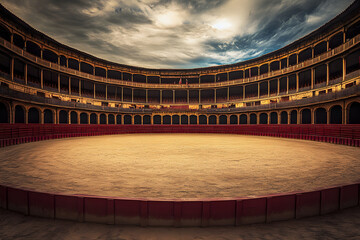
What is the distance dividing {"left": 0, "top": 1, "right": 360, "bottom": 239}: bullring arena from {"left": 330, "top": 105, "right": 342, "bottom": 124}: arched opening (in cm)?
13

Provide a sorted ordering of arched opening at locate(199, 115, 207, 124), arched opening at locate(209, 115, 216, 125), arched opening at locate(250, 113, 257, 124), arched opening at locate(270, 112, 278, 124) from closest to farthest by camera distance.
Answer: arched opening at locate(270, 112, 278, 124) → arched opening at locate(250, 113, 257, 124) → arched opening at locate(209, 115, 216, 125) → arched opening at locate(199, 115, 207, 124)

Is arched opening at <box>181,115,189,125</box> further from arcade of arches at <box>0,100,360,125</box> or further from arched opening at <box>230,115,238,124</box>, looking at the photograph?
arched opening at <box>230,115,238,124</box>

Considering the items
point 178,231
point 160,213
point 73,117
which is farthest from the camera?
point 73,117

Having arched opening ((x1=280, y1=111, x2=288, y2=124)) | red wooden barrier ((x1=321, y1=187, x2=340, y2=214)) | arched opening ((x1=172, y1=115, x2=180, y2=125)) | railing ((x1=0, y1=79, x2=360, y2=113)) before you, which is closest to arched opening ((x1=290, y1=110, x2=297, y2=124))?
arched opening ((x1=280, y1=111, x2=288, y2=124))

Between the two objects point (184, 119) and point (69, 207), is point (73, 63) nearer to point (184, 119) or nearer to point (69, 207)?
point (184, 119)

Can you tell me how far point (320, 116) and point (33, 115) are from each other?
135 ft

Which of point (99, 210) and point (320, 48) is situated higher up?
point (320, 48)

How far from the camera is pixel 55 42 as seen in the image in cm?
3005

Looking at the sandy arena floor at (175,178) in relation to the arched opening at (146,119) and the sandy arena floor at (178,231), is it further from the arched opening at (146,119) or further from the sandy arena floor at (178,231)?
the arched opening at (146,119)

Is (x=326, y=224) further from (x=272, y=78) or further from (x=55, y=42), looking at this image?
(x=55, y=42)

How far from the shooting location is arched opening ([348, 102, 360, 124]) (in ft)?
68.4

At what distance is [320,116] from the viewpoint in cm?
2612

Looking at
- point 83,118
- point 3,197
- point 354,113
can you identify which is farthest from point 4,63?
point 354,113

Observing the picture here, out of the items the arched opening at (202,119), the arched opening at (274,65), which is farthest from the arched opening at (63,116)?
the arched opening at (274,65)
